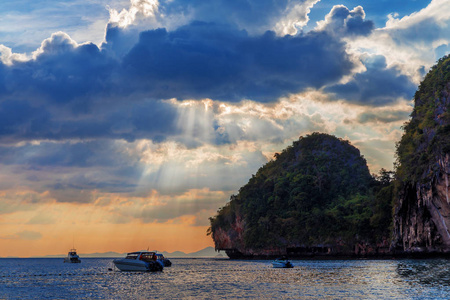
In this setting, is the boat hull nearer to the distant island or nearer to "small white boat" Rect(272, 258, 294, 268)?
"small white boat" Rect(272, 258, 294, 268)

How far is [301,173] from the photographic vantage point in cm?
19050

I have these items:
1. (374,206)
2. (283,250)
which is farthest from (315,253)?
(374,206)

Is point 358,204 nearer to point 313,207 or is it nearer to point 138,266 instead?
point 313,207

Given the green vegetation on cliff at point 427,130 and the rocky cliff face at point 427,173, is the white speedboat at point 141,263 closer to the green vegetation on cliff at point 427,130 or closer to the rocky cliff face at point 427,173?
the rocky cliff face at point 427,173

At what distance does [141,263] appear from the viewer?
86188mm

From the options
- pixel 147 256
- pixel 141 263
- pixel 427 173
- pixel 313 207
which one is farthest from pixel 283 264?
pixel 313 207

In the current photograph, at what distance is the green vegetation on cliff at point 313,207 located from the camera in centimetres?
15212

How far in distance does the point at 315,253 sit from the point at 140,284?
108 m

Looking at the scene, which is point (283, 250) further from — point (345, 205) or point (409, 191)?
point (409, 191)

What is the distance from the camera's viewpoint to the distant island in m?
106

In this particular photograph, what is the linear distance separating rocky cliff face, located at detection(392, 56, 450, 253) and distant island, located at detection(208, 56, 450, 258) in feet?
0.69

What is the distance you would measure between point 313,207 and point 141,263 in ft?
326

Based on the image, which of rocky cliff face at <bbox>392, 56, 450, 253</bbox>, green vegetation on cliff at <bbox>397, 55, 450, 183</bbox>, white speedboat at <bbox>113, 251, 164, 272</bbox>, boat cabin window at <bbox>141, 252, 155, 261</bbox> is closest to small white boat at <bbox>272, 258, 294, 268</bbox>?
white speedboat at <bbox>113, 251, 164, 272</bbox>

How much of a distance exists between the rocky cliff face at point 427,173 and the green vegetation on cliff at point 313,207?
2171 centimetres
